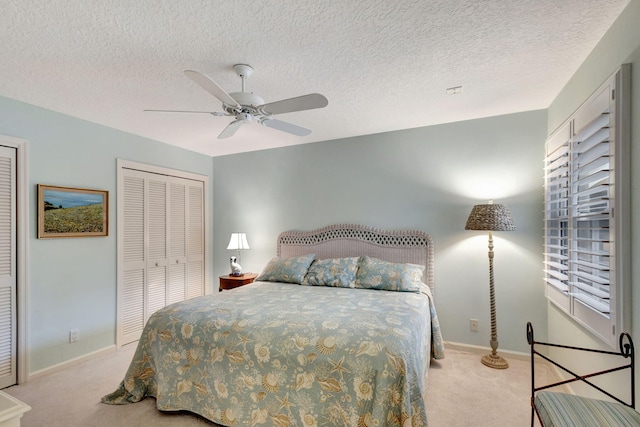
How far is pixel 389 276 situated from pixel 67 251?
325 centimetres

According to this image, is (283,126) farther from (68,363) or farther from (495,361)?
(68,363)

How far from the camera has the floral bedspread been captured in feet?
5.63

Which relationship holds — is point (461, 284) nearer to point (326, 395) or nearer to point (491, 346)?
point (491, 346)

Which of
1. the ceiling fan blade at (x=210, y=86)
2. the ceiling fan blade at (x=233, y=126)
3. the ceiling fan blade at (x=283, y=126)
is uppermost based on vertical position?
the ceiling fan blade at (x=210, y=86)

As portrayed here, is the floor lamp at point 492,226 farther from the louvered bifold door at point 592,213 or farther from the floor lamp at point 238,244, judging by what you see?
the floor lamp at point 238,244

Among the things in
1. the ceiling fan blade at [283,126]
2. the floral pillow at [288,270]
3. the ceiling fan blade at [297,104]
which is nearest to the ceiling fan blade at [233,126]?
the ceiling fan blade at [283,126]

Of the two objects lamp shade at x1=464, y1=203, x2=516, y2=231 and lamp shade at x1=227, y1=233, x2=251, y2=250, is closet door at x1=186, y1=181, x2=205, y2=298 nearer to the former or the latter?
lamp shade at x1=227, y1=233, x2=251, y2=250

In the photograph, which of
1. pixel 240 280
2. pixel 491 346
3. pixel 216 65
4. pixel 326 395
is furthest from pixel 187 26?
pixel 491 346

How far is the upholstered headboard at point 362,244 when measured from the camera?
354cm

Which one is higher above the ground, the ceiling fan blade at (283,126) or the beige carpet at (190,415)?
the ceiling fan blade at (283,126)

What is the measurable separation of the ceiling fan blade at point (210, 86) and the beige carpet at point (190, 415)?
7.26ft

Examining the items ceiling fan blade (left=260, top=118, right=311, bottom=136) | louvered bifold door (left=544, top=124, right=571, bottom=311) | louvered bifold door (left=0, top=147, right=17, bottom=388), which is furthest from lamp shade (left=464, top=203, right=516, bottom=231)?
louvered bifold door (left=0, top=147, right=17, bottom=388)

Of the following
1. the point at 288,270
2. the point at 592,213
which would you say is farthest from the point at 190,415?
the point at 592,213

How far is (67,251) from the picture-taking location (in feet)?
10.4
